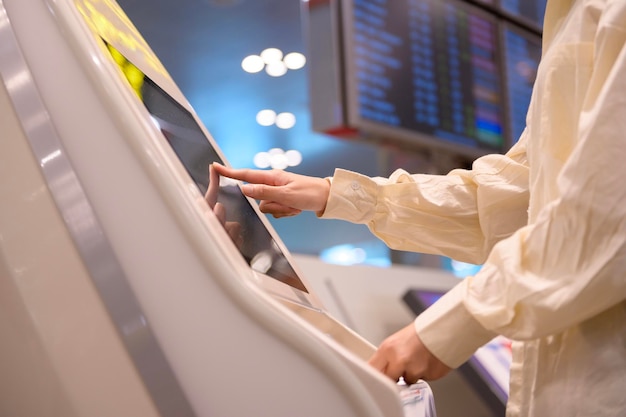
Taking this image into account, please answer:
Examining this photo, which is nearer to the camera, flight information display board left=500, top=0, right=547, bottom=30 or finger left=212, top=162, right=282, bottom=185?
finger left=212, top=162, right=282, bottom=185

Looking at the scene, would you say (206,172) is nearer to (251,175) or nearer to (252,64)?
(251,175)

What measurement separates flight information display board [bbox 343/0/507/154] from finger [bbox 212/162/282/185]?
156cm

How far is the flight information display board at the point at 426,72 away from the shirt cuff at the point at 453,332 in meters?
1.92

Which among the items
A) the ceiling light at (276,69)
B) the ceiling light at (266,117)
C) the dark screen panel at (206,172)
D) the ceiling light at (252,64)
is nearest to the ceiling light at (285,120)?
the ceiling light at (266,117)

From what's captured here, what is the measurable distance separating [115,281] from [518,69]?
125 inches

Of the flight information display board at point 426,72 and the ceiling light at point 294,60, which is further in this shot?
the ceiling light at point 294,60

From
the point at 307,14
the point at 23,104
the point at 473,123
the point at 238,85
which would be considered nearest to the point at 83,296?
the point at 23,104

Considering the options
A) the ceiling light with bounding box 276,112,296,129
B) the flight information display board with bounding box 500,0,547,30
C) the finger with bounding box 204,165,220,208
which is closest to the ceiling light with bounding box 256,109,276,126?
the ceiling light with bounding box 276,112,296,129

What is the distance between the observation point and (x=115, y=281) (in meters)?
0.66

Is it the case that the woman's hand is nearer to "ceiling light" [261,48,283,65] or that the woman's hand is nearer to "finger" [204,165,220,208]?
"finger" [204,165,220,208]

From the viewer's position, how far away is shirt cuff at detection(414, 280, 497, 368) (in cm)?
76

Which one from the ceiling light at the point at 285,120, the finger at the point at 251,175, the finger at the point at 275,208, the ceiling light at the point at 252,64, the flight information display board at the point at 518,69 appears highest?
the finger at the point at 251,175

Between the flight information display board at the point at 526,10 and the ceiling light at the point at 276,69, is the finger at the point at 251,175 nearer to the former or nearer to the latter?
the flight information display board at the point at 526,10

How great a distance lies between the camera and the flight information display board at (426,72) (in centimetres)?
277
